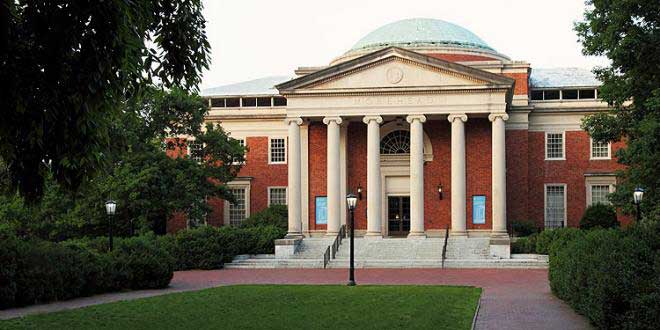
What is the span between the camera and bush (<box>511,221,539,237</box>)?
52.4 m

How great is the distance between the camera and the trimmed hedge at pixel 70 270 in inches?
968

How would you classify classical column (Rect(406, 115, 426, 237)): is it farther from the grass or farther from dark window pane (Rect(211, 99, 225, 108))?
the grass

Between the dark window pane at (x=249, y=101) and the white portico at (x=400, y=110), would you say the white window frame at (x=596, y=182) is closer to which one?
the white portico at (x=400, y=110)

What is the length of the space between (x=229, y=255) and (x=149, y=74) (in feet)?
98.1

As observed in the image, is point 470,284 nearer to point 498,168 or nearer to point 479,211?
point 498,168

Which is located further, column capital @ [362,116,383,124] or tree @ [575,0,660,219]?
column capital @ [362,116,383,124]

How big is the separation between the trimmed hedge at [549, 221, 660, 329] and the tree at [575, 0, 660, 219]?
34.3 ft

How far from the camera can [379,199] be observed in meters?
49.8

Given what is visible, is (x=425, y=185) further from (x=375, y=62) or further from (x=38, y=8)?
(x=38, y=8)

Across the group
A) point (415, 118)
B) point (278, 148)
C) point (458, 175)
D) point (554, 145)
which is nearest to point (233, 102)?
point (278, 148)

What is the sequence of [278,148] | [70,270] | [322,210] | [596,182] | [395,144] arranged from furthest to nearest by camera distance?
[278,148], [596,182], [395,144], [322,210], [70,270]

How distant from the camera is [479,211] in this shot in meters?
51.9

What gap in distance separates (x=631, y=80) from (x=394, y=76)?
18.2 m

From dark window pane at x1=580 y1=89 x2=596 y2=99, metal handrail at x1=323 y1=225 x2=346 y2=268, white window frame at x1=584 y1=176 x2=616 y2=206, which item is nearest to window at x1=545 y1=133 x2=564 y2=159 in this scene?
white window frame at x1=584 y1=176 x2=616 y2=206
